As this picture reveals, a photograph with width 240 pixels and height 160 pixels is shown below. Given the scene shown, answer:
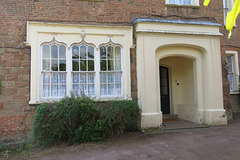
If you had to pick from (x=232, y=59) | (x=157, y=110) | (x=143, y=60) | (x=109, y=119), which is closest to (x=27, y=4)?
(x=143, y=60)

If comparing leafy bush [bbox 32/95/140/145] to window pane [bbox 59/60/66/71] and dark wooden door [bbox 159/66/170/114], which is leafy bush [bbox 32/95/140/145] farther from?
dark wooden door [bbox 159/66/170/114]

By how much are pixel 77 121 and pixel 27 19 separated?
13.6ft

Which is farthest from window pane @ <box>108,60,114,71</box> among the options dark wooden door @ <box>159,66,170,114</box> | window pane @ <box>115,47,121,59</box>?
dark wooden door @ <box>159,66,170,114</box>

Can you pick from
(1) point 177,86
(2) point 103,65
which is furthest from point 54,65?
(1) point 177,86

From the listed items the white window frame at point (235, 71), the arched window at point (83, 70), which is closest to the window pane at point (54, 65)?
the arched window at point (83, 70)

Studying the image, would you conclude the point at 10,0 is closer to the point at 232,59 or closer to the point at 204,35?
the point at 204,35

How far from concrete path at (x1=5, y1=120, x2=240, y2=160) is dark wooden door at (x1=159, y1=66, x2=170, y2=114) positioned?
9.18ft

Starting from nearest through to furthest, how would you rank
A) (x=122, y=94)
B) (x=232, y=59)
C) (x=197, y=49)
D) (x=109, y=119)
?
(x=109, y=119), (x=122, y=94), (x=197, y=49), (x=232, y=59)

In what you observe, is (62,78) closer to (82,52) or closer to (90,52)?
(82,52)

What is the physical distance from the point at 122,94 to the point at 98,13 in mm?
3306

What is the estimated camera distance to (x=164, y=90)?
8297mm

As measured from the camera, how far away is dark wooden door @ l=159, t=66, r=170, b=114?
811 cm

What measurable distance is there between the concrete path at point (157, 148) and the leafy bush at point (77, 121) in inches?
11.6

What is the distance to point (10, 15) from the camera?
18.3 feet
